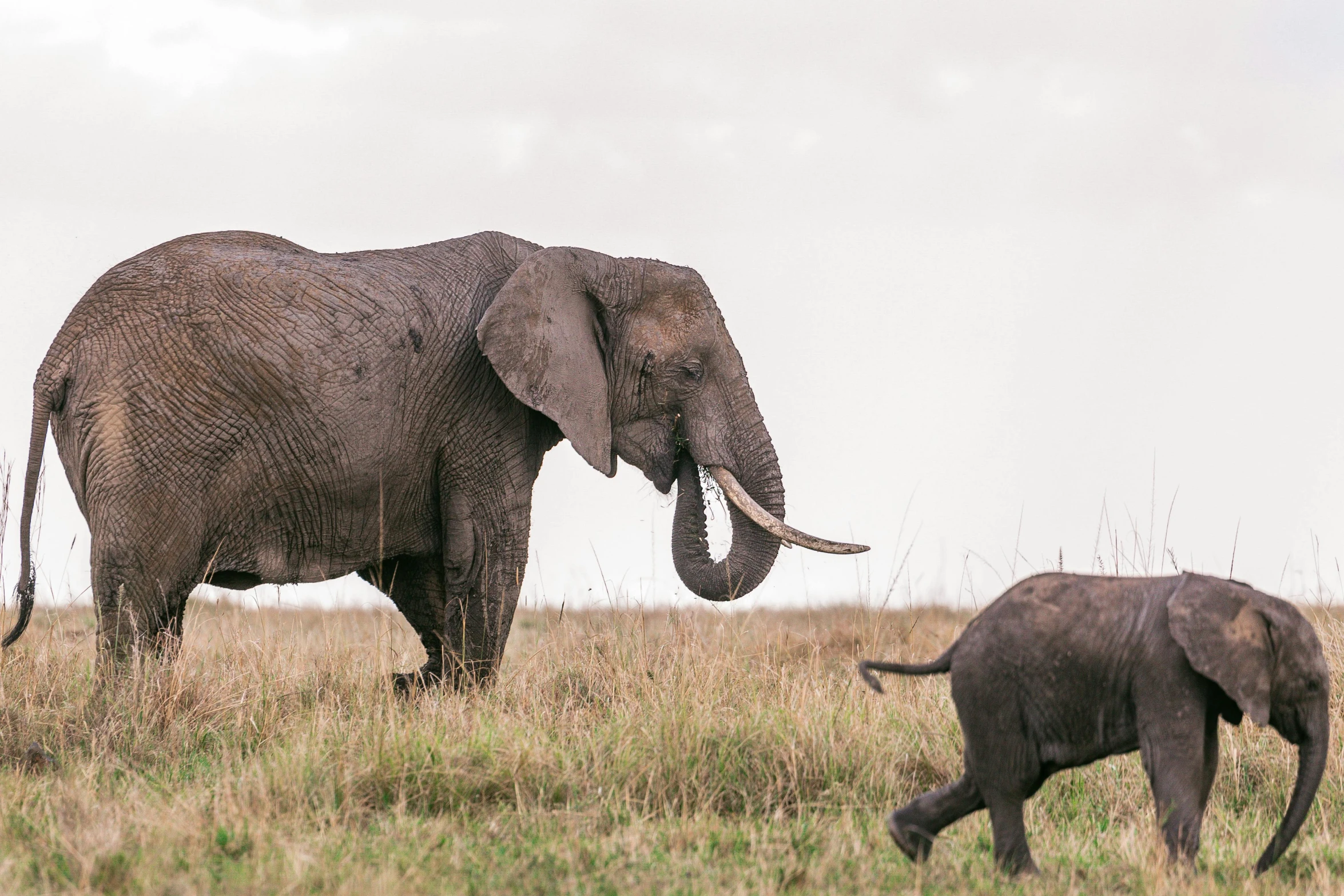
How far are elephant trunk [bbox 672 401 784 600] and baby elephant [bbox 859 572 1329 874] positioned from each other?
380cm

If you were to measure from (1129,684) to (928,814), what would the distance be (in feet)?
2.67

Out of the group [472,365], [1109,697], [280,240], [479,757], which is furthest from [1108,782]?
[280,240]

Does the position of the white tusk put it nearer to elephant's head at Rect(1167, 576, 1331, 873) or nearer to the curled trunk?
the curled trunk

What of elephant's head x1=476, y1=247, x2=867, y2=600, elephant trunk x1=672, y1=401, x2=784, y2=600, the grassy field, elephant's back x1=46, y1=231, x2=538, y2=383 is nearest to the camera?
the grassy field

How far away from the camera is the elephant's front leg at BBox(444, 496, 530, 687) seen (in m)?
8.95

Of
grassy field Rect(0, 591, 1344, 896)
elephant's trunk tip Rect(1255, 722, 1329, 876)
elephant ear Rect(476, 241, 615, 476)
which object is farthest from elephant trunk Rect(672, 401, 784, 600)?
elephant's trunk tip Rect(1255, 722, 1329, 876)

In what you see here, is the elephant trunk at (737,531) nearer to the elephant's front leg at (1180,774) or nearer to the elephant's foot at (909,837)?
the elephant's foot at (909,837)

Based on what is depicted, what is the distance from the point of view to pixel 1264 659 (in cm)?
518

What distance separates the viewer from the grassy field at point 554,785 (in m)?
5.29

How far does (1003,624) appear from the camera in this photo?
530cm

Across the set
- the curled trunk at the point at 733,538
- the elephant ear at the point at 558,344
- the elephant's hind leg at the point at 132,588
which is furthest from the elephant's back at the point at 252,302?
the curled trunk at the point at 733,538

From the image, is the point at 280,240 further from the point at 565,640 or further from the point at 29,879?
the point at 29,879

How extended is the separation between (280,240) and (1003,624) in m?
5.56

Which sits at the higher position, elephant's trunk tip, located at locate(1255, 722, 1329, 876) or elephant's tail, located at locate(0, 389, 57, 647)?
elephant's tail, located at locate(0, 389, 57, 647)
